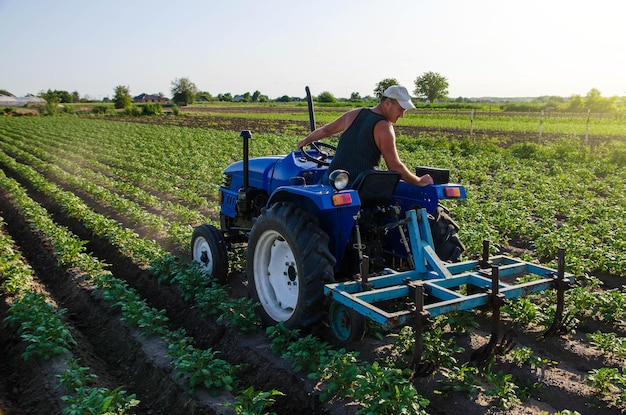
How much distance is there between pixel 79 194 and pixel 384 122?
9129mm

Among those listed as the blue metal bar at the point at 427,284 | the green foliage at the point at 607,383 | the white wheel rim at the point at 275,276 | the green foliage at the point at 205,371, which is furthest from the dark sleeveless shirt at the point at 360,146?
the green foliage at the point at 607,383

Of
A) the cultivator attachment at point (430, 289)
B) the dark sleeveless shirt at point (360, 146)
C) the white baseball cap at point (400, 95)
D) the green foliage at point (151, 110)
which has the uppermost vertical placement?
the green foliage at point (151, 110)

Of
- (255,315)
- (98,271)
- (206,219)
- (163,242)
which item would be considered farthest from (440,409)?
(206,219)

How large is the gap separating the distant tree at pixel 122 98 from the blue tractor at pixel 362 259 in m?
70.4

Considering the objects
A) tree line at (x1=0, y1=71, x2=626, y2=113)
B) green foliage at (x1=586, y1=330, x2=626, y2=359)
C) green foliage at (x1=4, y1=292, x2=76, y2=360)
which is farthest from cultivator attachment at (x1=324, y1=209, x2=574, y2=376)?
tree line at (x1=0, y1=71, x2=626, y2=113)

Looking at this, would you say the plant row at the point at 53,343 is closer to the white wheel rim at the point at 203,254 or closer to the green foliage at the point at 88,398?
the green foliage at the point at 88,398

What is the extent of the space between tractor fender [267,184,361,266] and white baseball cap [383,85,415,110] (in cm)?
85

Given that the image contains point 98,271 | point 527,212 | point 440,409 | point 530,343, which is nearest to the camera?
point 440,409

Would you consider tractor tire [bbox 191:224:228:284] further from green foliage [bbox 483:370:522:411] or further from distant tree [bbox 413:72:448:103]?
distant tree [bbox 413:72:448:103]

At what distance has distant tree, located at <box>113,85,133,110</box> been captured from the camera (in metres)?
71.2

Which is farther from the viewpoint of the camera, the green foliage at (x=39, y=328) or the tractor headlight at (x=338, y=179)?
the green foliage at (x=39, y=328)

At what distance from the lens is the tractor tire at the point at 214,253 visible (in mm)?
5676

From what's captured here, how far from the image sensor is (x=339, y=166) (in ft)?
14.6

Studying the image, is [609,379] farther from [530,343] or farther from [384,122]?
[384,122]
